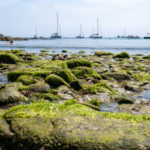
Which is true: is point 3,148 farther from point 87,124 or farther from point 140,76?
point 140,76

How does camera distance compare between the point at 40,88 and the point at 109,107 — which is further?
the point at 40,88

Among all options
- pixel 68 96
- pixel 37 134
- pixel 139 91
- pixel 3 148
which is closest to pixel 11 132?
pixel 3 148

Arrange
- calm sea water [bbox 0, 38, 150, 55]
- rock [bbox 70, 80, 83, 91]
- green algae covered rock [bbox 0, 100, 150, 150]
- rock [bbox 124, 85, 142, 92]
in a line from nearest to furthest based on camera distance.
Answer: green algae covered rock [bbox 0, 100, 150, 150], rock [bbox 70, 80, 83, 91], rock [bbox 124, 85, 142, 92], calm sea water [bbox 0, 38, 150, 55]

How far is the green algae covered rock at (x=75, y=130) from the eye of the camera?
4.07 m

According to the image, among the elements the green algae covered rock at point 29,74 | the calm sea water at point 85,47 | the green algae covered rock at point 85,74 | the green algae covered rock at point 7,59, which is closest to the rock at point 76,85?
the green algae covered rock at point 29,74

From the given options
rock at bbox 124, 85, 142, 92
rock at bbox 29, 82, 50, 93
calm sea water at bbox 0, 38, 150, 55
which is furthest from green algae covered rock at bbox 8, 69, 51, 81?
calm sea water at bbox 0, 38, 150, 55

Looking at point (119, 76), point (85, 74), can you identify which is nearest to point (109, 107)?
point (85, 74)

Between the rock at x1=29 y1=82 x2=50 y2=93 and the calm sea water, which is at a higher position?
the calm sea water

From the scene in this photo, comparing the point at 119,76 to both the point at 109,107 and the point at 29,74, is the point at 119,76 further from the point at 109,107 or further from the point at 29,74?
the point at 29,74

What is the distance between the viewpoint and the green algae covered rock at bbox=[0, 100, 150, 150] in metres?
4.07

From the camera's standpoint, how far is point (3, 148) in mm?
4469

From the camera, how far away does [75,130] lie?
14.4 feet

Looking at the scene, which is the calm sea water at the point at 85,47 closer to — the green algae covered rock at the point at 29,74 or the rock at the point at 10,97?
the green algae covered rock at the point at 29,74

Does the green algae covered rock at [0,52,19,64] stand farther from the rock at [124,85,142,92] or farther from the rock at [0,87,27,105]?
the rock at [124,85,142,92]
